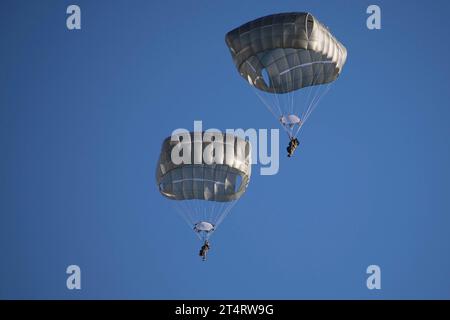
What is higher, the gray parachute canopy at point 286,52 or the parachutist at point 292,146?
the gray parachute canopy at point 286,52

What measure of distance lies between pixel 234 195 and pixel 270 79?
5.17m

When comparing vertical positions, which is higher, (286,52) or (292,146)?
(286,52)

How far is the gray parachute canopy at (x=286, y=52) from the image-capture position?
124 ft

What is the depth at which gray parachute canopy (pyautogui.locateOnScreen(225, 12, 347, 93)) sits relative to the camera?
3788 cm

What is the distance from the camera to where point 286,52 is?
39.1 metres

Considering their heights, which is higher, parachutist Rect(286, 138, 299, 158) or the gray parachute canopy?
the gray parachute canopy
